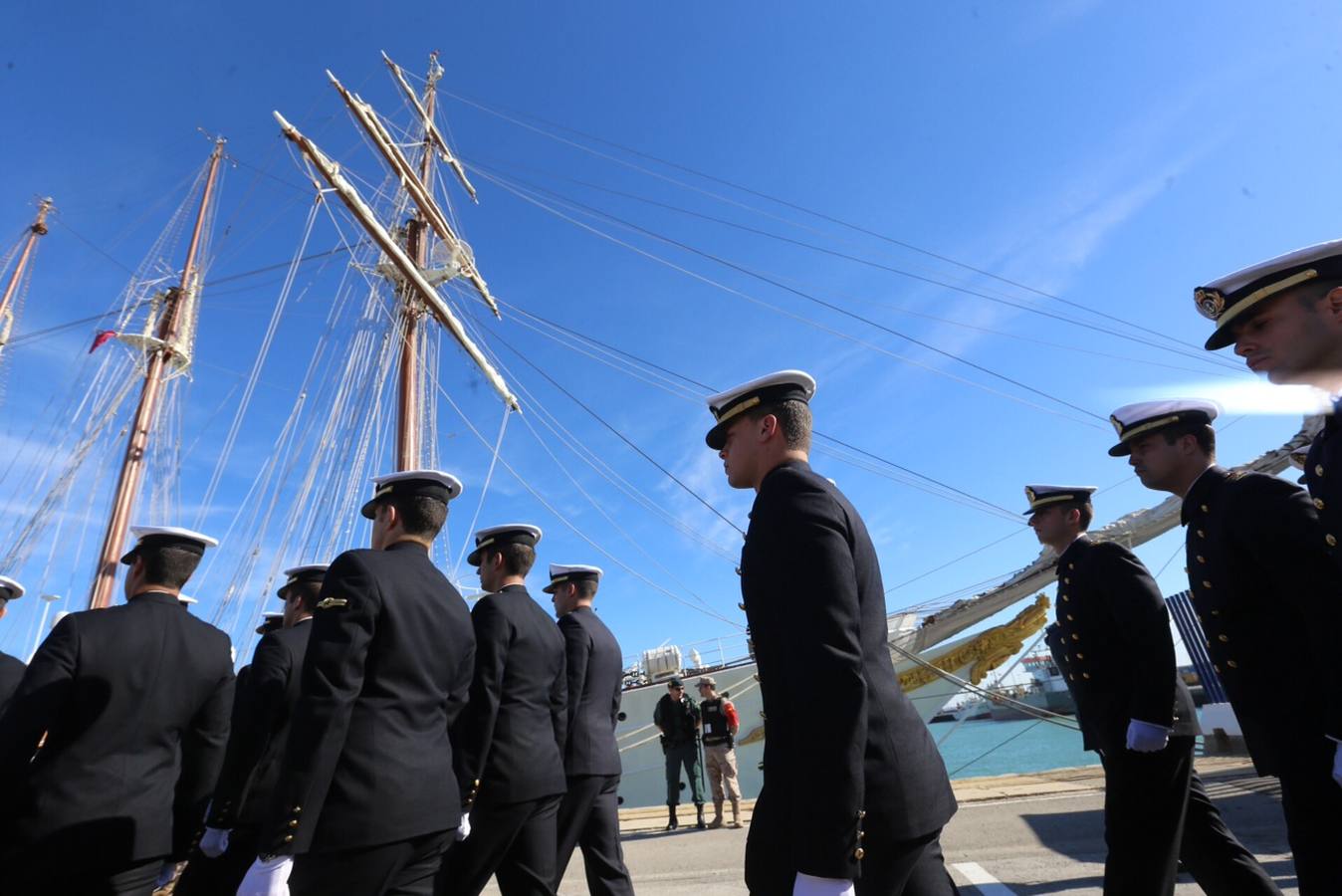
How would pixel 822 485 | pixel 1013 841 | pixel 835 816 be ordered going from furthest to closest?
pixel 1013 841, pixel 822 485, pixel 835 816

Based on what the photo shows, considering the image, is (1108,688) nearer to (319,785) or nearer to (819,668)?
(819,668)

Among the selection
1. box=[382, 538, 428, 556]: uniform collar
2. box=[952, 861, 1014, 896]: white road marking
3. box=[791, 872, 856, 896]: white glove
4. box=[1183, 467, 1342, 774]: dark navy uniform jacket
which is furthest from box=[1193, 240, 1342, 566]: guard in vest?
box=[952, 861, 1014, 896]: white road marking

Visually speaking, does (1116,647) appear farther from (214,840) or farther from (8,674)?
(8,674)

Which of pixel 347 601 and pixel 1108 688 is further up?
pixel 347 601

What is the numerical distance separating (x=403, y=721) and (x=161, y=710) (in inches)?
51.4

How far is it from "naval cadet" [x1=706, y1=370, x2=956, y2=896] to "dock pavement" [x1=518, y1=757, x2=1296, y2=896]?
305cm

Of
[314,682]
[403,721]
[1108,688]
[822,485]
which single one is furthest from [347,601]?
[1108,688]

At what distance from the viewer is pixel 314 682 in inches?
89.3

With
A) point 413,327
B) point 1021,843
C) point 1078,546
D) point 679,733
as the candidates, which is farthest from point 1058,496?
point 413,327

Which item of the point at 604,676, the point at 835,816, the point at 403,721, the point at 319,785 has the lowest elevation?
the point at 835,816

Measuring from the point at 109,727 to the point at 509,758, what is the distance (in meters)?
1.55

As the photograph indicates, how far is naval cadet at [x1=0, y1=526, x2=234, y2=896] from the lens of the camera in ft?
8.57

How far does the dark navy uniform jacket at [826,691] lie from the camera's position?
1.55 metres

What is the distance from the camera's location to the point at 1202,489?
9.79 feet
